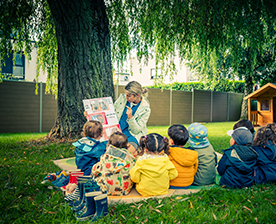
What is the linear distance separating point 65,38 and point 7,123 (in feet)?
18.9

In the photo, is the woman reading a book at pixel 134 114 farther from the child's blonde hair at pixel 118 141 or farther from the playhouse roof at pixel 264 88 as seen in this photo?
the playhouse roof at pixel 264 88

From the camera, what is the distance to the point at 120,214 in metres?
2.24

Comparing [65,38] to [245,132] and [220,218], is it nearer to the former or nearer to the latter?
[245,132]

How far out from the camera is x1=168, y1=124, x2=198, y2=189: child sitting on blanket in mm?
2898

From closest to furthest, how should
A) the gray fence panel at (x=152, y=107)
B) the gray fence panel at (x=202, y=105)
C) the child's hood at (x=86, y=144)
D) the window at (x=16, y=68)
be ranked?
the child's hood at (x=86, y=144) < the gray fence panel at (x=152, y=107) < the gray fence panel at (x=202, y=105) < the window at (x=16, y=68)

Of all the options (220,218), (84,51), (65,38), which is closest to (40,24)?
(65,38)

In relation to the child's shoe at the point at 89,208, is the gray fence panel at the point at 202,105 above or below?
above

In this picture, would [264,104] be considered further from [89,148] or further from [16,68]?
[16,68]

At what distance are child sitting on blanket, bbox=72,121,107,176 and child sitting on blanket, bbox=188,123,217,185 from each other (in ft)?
4.13

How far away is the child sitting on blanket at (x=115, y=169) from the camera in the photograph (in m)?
2.64

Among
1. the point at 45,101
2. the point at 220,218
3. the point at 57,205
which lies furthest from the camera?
the point at 45,101

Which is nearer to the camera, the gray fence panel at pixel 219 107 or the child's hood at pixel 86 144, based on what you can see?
the child's hood at pixel 86 144

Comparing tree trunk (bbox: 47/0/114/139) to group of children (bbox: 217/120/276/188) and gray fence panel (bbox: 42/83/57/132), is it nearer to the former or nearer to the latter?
group of children (bbox: 217/120/276/188)

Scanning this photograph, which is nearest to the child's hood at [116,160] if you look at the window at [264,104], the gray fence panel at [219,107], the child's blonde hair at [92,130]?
the child's blonde hair at [92,130]
